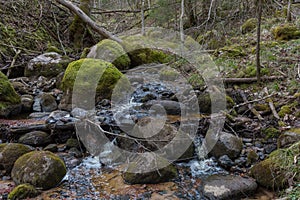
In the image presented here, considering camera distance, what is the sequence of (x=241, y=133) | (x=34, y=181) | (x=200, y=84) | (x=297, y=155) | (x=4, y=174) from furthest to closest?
(x=200, y=84) < (x=241, y=133) < (x=4, y=174) < (x=34, y=181) < (x=297, y=155)

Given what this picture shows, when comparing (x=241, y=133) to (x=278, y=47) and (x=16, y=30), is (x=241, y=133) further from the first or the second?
(x=16, y=30)

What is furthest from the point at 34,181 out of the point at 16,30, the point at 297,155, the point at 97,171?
the point at 16,30

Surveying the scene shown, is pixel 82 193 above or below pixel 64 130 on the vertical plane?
below

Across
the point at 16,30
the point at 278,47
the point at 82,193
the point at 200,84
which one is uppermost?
the point at 16,30

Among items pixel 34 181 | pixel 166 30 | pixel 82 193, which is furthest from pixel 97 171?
pixel 166 30

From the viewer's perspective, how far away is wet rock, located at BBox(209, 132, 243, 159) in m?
4.00

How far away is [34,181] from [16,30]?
7752mm

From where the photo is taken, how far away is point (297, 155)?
286 cm

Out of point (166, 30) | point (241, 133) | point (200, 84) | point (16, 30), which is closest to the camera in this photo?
point (241, 133)

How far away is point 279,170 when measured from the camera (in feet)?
10.3

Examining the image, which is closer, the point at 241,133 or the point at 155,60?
the point at 241,133

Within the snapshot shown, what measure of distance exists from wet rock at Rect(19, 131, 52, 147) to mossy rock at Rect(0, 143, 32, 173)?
18.0 inches

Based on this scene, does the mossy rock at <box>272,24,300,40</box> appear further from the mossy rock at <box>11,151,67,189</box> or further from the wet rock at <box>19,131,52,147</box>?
the mossy rock at <box>11,151,67,189</box>

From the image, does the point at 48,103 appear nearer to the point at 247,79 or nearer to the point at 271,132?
the point at 247,79
